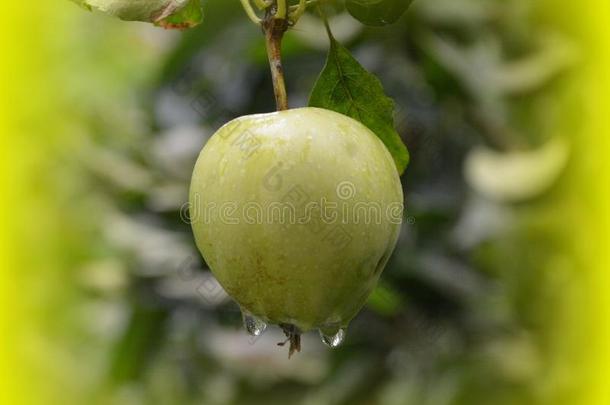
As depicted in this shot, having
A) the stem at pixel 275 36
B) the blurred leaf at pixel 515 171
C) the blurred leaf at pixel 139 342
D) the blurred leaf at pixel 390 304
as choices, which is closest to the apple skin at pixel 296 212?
the stem at pixel 275 36

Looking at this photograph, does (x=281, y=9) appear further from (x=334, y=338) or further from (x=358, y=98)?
(x=334, y=338)

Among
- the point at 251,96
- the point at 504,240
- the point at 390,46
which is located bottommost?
the point at 504,240

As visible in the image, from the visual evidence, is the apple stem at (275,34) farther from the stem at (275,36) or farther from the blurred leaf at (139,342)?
the blurred leaf at (139,342)

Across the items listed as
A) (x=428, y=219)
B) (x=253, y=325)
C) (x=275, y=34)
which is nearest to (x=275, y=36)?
(x=275, y=34)

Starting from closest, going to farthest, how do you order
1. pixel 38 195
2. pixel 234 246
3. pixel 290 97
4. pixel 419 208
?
1. pixel 234 246
2. pixel 419 208
3. pixel 290 97
4. pixel 38 195

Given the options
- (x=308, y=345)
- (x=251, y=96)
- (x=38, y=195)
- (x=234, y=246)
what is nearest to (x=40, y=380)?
(x=38, y=195)

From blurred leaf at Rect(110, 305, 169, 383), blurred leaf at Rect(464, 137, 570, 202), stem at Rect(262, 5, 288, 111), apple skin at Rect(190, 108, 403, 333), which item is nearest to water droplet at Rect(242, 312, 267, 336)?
apple skin at Rect(190, 108, 403, 333)

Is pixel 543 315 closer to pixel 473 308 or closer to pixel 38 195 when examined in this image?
pixel 473 308

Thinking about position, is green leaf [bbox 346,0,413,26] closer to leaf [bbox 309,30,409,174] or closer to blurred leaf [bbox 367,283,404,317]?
leaf [bbox 309,30,409,174]
